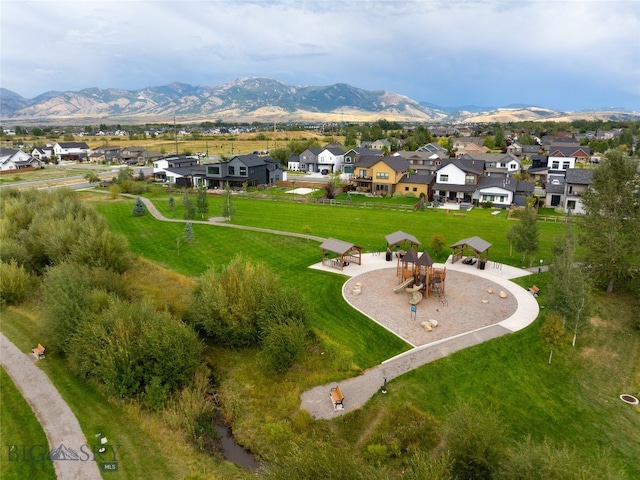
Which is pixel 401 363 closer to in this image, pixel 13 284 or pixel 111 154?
pixel 13 284

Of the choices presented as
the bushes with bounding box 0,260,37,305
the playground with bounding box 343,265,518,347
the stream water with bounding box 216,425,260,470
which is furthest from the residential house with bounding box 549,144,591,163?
the bushes with bounding box 0,260,37,305

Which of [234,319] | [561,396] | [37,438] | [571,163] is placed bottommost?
[37,438]

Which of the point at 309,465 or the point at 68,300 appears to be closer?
→ the point at 309,465

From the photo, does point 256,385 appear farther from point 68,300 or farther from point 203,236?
point 203,236

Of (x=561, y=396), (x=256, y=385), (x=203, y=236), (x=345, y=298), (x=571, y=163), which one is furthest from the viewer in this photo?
(x=571, y=163)

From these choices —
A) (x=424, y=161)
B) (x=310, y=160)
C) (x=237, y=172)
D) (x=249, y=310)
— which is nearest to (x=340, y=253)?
(x=249, y=310)

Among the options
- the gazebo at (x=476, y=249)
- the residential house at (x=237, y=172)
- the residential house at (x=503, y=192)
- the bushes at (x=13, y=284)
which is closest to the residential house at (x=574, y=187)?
the residential house at (x=503, y=192)

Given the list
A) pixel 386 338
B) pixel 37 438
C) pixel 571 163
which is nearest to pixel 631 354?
pixel 386 338
